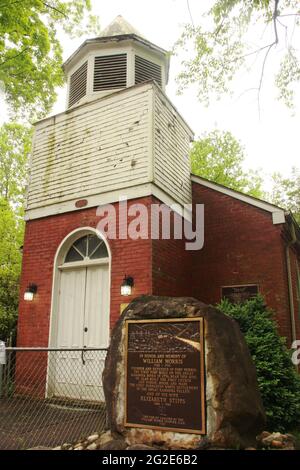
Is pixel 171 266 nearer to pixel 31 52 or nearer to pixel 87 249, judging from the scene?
pixel 87 249

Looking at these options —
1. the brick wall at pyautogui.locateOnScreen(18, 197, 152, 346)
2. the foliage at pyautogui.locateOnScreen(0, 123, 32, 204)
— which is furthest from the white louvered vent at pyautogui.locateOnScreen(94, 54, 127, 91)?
the foliage at pyautogui.locateOnScreen(0, 123, 32, 204)

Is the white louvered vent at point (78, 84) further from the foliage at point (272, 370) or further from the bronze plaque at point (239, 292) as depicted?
the foliage at point (272, 370)

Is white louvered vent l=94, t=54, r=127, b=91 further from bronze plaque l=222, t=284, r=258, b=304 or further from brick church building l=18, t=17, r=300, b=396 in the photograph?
bronze plaque l=222, t=284, r=258, b=304

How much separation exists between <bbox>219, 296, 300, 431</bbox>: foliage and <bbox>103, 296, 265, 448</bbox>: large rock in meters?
1.64

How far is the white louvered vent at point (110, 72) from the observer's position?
9.63m

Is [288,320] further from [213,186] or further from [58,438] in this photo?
[58,438]

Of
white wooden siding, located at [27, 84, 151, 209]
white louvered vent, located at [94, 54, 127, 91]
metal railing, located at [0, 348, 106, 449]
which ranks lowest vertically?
metal railing, located at [0, 348, 106, 449]

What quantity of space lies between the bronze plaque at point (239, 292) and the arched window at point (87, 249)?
312 cm

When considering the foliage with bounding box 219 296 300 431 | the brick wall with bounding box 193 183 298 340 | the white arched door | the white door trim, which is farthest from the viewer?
the brick wall with bounding box 193 183 298 340

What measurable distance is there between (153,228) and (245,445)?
14.9 feet

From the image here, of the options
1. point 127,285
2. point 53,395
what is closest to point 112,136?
point 127,285

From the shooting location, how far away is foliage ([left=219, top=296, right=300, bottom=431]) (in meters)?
5.65

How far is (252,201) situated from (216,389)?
6.11 m

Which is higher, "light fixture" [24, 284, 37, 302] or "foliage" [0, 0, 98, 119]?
"foliage" [0, 0, 98, 119]
